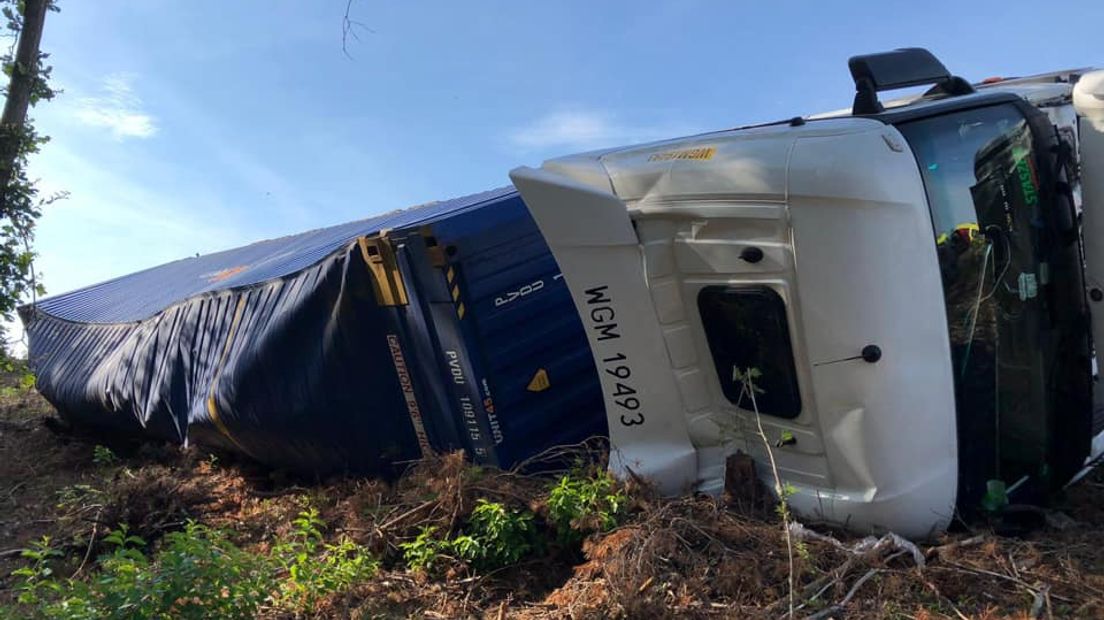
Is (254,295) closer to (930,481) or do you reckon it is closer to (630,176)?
(630,176)

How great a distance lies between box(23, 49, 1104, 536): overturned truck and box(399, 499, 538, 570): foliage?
1.95ft

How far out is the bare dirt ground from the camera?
3020mm

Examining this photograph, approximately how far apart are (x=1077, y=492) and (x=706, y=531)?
A: 2102mm

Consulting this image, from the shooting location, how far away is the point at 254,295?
588 cm

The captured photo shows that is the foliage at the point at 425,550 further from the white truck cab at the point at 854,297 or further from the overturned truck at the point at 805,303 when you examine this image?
the white truck cab at the point at 854,297

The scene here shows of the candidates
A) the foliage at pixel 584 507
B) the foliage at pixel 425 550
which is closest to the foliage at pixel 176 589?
the foliage at pixel 425 550

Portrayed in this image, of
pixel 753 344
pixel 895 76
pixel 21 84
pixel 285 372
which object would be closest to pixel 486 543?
pixel 753 344

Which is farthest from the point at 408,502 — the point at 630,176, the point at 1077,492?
the point at 1077,492

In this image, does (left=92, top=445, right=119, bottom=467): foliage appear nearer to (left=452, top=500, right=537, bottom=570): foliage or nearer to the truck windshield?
(left=452, top=500, right=537, bottom=570): foliage

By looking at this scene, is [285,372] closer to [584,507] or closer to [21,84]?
[584,507]

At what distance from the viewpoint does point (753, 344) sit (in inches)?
137

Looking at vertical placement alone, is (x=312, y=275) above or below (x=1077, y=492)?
above

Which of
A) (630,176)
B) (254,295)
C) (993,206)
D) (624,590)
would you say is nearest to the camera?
(624,590)

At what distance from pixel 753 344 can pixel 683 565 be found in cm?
96
